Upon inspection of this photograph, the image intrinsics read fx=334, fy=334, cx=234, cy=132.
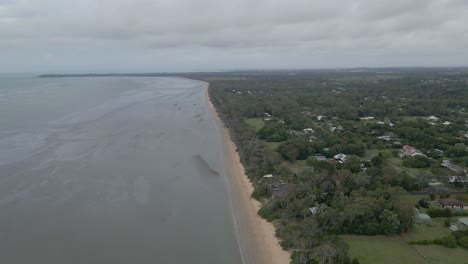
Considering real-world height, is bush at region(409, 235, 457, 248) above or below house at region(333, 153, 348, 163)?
below

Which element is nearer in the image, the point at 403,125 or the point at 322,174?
the point at 322,174

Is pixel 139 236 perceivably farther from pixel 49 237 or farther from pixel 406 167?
pixel 406 167

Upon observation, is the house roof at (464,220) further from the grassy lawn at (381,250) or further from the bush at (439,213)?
the grassy lawn at (381,250)

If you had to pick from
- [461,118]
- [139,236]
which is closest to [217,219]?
[139,236]

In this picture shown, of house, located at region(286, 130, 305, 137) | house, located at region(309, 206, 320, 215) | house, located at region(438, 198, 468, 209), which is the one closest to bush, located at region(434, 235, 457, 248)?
house, located at region(438, 198, 468, 209)

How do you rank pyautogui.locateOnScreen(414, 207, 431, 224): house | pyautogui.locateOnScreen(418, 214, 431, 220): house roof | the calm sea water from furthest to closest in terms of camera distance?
pyautogui.locateOnScreen(418, 214, 431, 220): house roof
pyautogui.locateOnScreen(414, 207, 431, 224): house
the calm sea water

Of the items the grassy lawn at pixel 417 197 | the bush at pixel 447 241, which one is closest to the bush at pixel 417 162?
the grassy lawn at pixel 417 197

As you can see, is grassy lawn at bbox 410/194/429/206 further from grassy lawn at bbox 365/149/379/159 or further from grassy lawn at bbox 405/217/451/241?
grassy lawn at bbox 365/149/379/159
